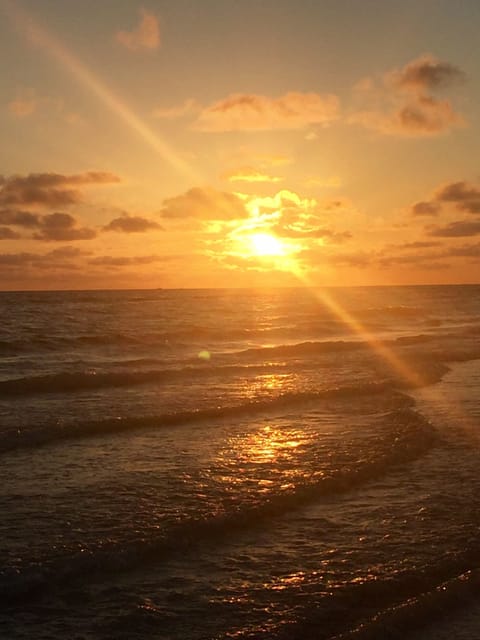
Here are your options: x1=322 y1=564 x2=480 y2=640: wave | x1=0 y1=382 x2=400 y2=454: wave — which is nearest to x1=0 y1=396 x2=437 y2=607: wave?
x1=322 y1=564 x2=480 y2=640: wave

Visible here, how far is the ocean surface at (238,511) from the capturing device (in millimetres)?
6953

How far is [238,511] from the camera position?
9797 millimetres

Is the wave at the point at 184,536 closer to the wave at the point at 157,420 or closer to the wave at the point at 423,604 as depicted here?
the wave at the point at 423,604

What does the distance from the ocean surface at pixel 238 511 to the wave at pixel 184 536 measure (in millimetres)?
28

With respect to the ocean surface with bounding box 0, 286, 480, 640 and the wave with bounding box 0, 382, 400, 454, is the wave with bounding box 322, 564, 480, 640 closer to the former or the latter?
the ocean surface with bounding box 0, 286, 480, 640

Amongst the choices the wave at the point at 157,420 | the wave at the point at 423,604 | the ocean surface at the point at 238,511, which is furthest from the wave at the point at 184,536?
the wave at the point at 157,420

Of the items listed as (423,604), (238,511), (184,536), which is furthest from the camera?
(238,511)

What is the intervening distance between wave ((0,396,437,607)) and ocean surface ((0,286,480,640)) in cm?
3

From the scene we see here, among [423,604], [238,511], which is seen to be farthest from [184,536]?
[423,604]

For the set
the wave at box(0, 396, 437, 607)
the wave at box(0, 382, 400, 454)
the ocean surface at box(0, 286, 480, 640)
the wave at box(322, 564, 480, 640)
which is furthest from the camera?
the wave at box(0, 382, 400, 454)

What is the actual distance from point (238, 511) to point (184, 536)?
1.11 m

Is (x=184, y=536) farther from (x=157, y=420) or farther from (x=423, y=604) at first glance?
(x=157, y=420)

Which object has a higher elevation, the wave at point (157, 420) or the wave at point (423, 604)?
the wave at point (157, 420)

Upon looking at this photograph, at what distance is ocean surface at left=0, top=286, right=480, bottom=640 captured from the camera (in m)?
6.95
